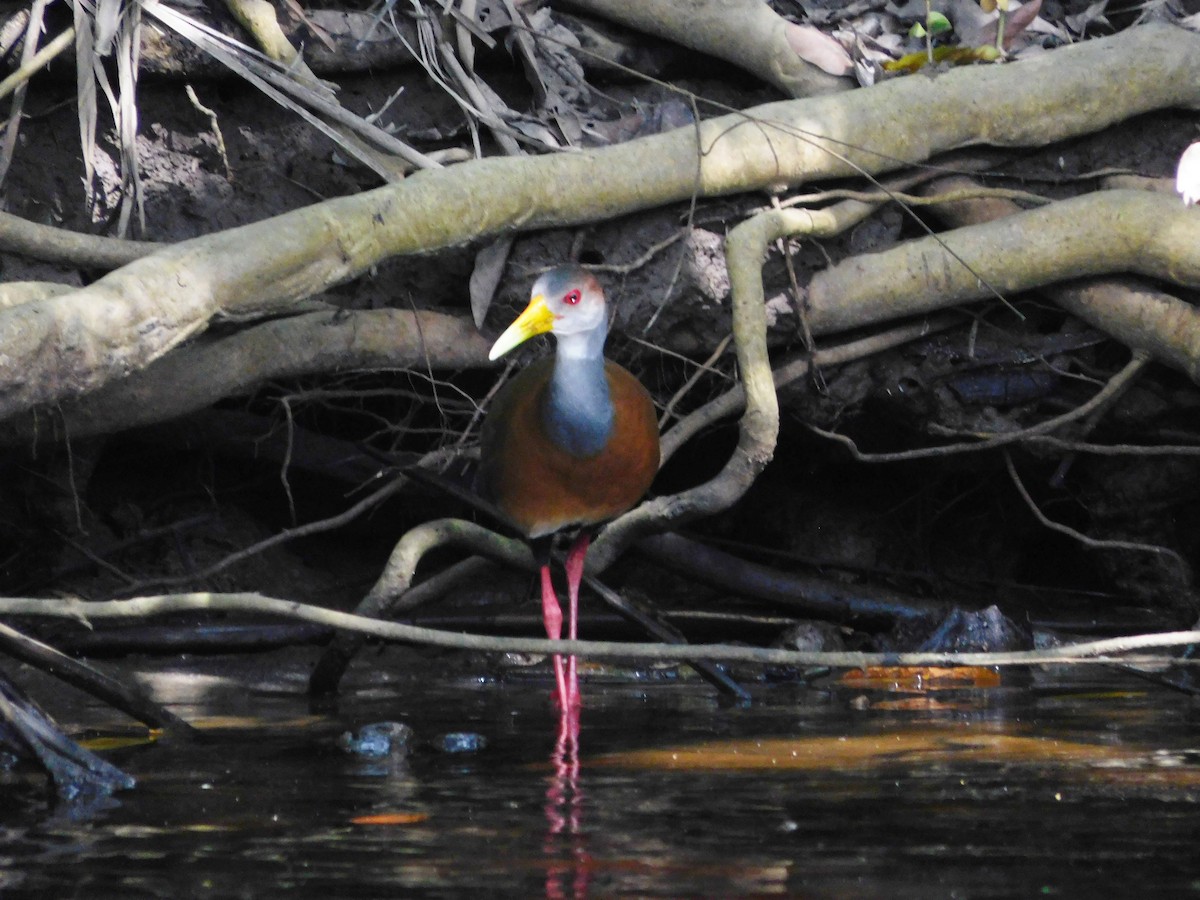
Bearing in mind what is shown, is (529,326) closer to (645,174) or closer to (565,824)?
(645,174)

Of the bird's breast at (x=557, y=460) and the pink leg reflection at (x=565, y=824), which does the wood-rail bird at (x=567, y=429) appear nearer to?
the bird's breast at (x=557, y=460)

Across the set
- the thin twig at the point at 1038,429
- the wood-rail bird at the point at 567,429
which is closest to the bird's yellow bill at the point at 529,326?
the wood-rail bird at the point at 567,429

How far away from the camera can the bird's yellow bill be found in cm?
435

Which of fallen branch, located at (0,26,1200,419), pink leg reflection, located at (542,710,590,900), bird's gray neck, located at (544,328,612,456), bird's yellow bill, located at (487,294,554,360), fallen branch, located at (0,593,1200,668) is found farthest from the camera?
bird's gray neck, located at (544,328,612,456)

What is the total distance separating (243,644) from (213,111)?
66.7 inches

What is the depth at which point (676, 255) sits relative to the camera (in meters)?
4.80

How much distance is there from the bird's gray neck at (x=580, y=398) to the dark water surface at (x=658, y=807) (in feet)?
2.62

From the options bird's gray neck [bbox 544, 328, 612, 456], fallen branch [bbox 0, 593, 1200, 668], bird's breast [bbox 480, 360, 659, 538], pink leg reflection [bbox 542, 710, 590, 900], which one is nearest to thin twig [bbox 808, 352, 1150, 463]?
bird's breast [bbox 480, 360, 659, 538]

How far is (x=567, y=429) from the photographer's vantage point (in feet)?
15.0

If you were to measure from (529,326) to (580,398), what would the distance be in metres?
0.28

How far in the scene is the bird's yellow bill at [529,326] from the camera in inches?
171

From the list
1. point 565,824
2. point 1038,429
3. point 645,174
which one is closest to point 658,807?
point 565,824

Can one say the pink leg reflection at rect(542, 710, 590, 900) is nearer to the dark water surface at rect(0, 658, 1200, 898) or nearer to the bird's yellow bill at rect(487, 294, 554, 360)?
the dark water surface at rect(0, 658, 1200, 898)

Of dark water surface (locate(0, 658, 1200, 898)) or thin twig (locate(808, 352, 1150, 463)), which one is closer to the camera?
dark water surface (locate(0, 658, 1200, 898))
